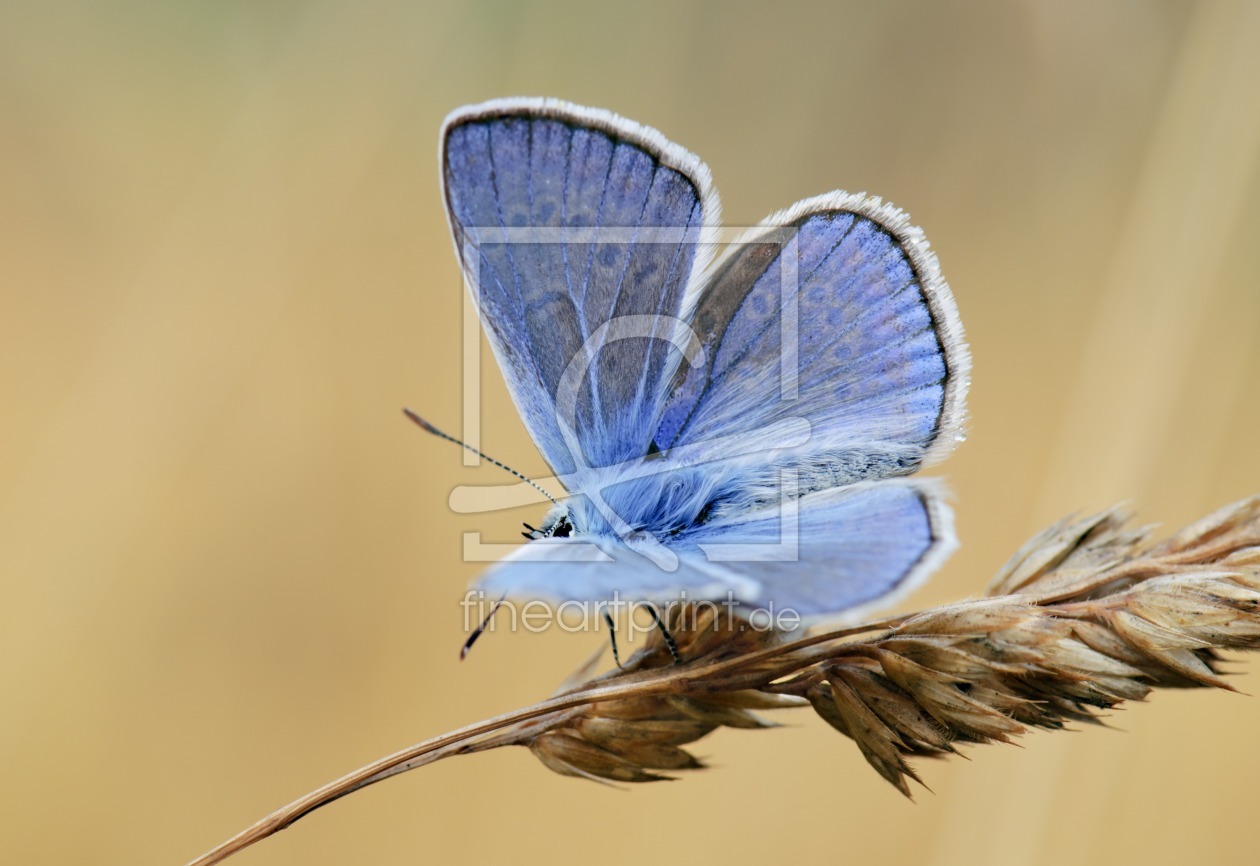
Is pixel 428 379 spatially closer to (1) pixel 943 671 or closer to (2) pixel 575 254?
(2) pixel 575 254

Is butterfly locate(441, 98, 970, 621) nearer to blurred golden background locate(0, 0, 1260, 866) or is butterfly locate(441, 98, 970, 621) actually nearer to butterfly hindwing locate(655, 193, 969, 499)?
butterfly hindwing locate(655, 193, 969, 499)

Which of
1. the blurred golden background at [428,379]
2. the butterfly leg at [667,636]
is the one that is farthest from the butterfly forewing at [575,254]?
the blurred golden background at [428,379]

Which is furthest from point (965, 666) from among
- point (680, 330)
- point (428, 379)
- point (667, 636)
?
point (428, 379)

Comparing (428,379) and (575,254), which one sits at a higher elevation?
(575,254)

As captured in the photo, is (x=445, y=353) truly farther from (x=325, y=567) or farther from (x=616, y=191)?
(x=616, y=191)

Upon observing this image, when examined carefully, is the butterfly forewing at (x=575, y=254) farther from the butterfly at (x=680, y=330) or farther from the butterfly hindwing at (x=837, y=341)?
the butterfly hindwing at (x=837, y=341)

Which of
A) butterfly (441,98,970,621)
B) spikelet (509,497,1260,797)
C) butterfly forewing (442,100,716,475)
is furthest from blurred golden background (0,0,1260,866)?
butterfly forewing (442,100,716,475)
